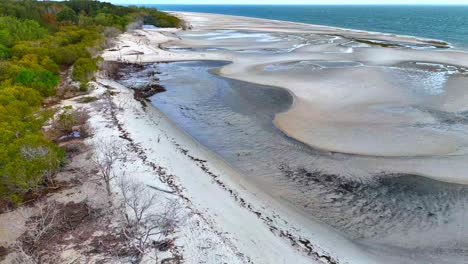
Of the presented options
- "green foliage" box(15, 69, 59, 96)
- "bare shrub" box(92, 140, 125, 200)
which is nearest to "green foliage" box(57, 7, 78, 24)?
"green foliage" box(15, 69, 59, 96)

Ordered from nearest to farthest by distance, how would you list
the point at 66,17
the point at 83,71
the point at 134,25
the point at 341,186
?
the point at 341,186 < the point at 83,71 < the point at 66,17 < the point at 134,25

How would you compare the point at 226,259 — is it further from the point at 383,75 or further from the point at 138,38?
the point at 138,38

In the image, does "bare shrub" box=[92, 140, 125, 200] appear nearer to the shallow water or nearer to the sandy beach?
the sandy beach

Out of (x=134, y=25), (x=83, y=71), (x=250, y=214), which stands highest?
(x=134, y=25)

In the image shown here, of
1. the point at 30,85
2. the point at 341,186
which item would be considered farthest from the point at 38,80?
the point at 341,186

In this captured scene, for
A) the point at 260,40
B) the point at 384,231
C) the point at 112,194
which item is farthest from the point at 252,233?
the point at 260,40

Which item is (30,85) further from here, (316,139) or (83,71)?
(316,139)
